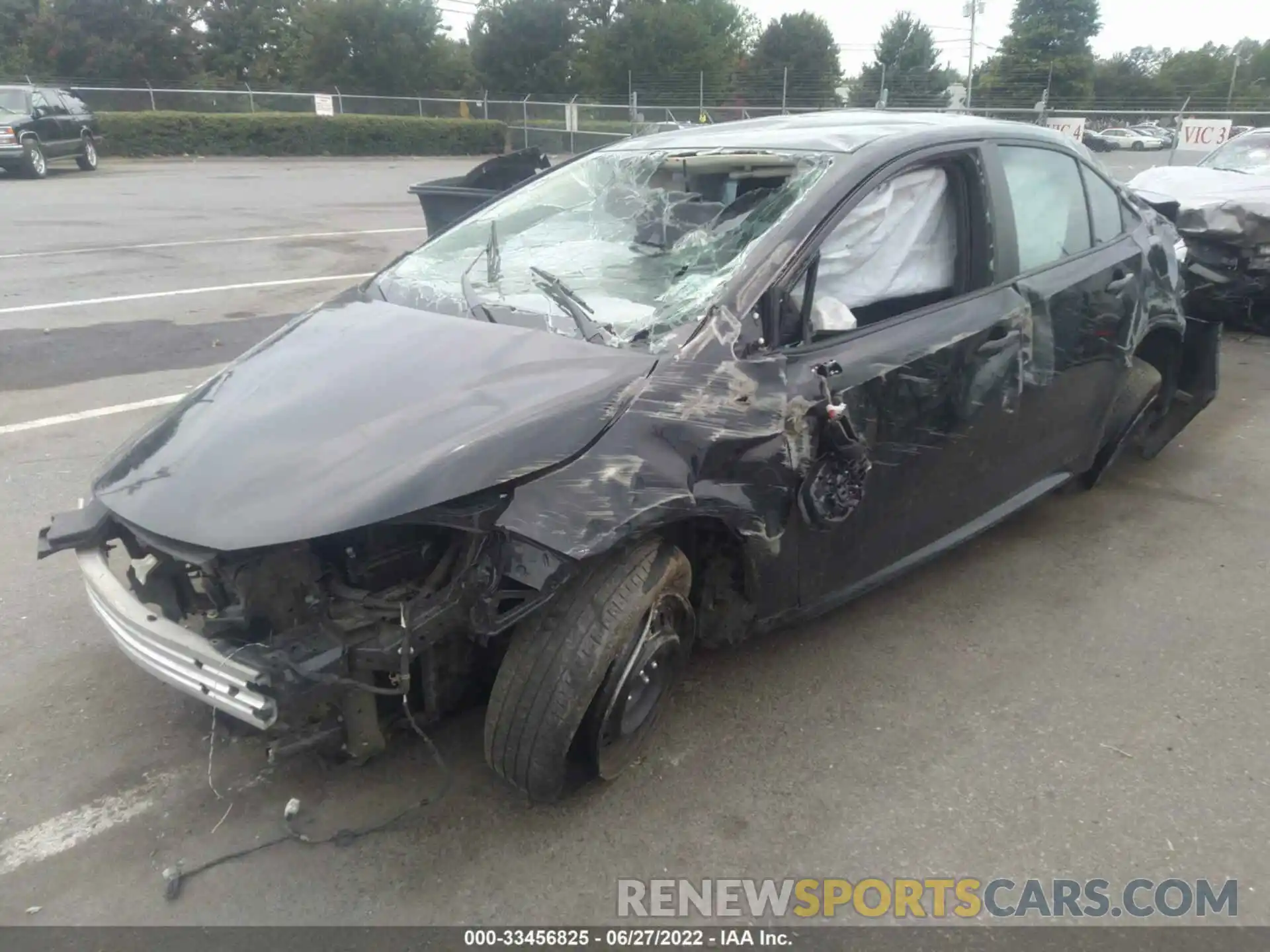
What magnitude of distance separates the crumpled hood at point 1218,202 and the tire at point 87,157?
20.6m

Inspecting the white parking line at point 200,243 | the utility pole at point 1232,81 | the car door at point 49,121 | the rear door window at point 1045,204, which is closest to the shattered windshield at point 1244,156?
the rear door window at point 1045,204

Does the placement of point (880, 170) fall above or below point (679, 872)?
above

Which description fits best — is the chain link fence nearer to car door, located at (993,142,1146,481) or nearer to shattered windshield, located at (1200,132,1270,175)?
shattered windshield, located at (1200,132,1270,175)

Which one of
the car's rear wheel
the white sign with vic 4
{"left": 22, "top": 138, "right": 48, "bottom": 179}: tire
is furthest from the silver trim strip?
the white sign with vic 4

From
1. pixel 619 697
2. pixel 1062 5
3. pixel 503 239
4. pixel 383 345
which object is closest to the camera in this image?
pixel 619 697

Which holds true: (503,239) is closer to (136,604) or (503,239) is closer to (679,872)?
(136,604)

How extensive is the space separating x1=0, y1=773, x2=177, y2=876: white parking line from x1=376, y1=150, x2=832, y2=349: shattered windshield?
5.38 ft

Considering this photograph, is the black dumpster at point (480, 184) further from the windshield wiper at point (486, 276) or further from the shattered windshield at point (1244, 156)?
the shattered windshield at point (1244, 156)

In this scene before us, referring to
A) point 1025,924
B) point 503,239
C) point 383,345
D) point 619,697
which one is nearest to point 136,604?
point 383,345

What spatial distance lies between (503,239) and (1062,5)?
173ft

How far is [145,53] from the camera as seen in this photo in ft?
137

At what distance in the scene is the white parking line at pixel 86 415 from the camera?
5.20 meters

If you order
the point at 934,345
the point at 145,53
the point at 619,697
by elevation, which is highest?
the point at 145,53

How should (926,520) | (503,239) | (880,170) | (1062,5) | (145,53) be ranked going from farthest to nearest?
1. (1062,5)
2. (145,53)
3. (503,239)
4. (926,520)
5. (880,170)
